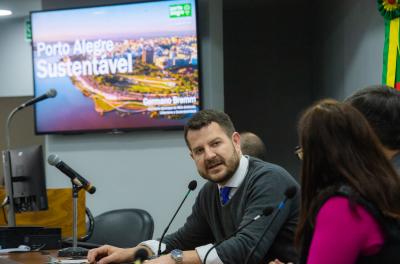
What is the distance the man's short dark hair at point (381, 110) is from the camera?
176 cm

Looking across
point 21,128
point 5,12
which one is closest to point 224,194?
point 5,12

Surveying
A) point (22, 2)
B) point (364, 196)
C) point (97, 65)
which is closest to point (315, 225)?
point (364, 196)

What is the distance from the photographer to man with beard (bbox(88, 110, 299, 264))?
7.43 feet

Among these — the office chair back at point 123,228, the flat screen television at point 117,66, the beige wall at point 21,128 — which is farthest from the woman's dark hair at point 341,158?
the beige wall at point 21,128

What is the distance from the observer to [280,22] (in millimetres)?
7332

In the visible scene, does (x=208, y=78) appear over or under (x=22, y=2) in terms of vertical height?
under

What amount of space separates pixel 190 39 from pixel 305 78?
253 cm

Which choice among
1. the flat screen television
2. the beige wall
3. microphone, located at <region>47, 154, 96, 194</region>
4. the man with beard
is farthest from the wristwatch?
the beige wall

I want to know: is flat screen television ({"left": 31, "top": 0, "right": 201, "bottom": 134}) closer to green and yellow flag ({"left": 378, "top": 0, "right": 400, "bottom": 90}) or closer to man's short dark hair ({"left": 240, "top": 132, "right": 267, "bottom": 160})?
man's short dark hair ({"left": 240, "top": 132, "right": 267, "bottom": 160})

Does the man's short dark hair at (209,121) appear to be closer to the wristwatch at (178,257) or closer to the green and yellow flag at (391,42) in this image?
the wristwatch at (178,257)

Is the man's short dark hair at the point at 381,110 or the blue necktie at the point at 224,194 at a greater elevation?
the man's short dark hair at the point at 381,110

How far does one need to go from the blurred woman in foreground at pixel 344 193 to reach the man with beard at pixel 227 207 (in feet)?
2.44

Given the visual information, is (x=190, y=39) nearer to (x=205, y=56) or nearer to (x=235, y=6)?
(x=205, y=56)

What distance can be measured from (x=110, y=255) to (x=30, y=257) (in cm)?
56
